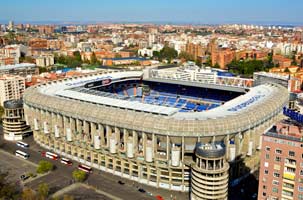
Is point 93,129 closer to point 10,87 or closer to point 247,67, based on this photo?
point 10,87

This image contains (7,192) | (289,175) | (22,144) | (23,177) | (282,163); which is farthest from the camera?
(22,144)

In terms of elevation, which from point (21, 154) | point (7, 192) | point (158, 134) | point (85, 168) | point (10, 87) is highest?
point (10, 87)

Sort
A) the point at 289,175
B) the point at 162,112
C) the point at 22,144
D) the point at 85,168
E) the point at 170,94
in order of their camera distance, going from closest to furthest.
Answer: the point at 289,175 → the point at 162,112 → the point at 85,168 → the point at 22,144 → the point at 170,94

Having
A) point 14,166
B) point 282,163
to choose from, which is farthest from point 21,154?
point 282,163

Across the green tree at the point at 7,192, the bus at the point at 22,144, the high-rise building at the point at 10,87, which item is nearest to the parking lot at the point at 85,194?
the green tree at the point at 7,192

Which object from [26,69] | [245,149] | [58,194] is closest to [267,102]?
[245,149]

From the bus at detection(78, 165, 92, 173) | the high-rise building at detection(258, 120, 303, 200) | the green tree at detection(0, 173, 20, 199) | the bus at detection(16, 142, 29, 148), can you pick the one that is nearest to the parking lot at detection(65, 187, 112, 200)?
the bus at detection(78, 165, 92, 173)

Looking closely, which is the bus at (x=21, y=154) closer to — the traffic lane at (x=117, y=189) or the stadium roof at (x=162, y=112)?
the stadium roof at (x=162, y=112)

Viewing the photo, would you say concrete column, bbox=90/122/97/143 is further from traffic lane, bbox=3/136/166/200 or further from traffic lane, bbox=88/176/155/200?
traffic lane, bbox=88/176/155/200
